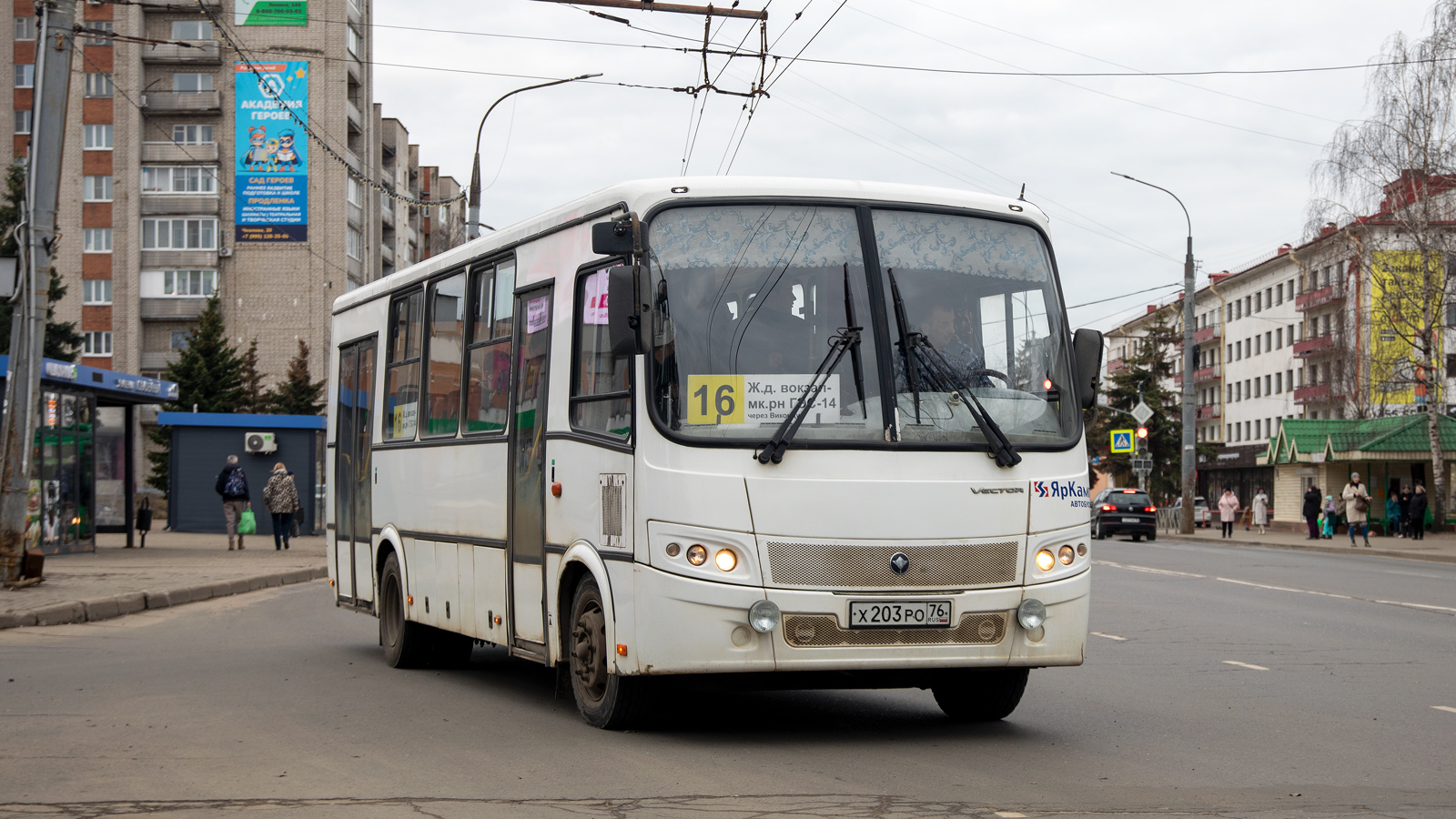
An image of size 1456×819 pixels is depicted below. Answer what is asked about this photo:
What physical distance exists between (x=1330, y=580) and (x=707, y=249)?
1786 cm

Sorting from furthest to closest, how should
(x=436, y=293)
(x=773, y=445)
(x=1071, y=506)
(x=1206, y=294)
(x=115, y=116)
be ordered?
1. (x=1206, y=294)
2. (x=115, y=116)
3. (x=436, y=293)
4. (x=1071, y=506)
5. (x=773, y=445)

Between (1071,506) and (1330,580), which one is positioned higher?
(1071,506)

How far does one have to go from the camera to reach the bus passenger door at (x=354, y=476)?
43.7 ft

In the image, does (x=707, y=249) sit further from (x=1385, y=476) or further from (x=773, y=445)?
(x=1385, y=476)

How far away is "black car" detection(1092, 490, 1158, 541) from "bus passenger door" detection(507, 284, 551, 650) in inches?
1690

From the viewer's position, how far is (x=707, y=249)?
827cm

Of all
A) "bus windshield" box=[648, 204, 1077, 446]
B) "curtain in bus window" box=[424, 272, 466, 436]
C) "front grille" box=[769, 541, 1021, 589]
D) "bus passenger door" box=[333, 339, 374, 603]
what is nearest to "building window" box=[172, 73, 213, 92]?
"bus passenger door" box=[333, 339, 374, 603]

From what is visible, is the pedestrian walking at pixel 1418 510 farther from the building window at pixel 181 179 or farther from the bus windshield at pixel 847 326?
the building window at pixel 181 179

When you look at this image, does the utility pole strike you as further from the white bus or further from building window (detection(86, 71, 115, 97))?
building window (detection(86, 71, 115, 97))

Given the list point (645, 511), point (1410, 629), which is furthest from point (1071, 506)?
point (1410, 629)

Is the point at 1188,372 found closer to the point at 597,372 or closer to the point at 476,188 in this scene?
the point at 476,188

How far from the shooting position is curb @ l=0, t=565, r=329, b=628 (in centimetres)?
1567

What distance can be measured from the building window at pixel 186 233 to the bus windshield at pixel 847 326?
2742 inches

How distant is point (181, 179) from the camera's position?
73562 mm
